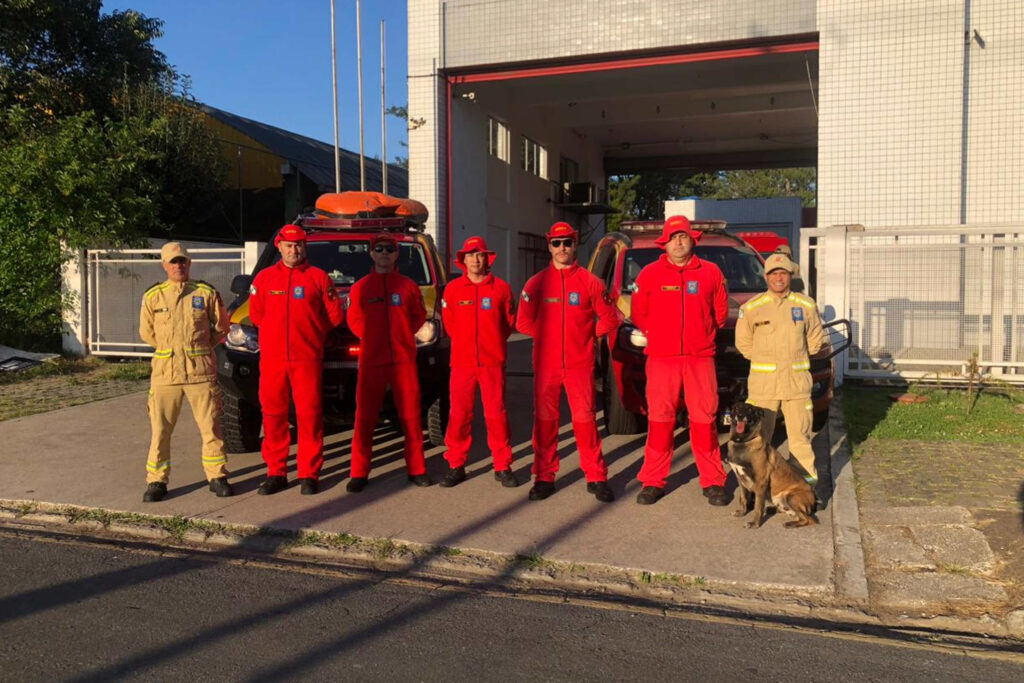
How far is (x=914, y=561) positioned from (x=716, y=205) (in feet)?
72.8

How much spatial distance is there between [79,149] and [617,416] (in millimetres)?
10586

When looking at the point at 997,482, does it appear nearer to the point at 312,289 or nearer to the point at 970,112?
the point at 312,289

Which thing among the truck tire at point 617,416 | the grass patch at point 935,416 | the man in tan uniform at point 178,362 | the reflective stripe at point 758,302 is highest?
the reflective stripe at point 758,302

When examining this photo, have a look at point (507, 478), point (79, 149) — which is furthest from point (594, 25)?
point (507, 478)

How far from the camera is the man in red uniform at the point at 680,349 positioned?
5.84 m

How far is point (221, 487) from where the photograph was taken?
20.5 ft

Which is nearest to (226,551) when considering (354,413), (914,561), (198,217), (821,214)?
(354,413)

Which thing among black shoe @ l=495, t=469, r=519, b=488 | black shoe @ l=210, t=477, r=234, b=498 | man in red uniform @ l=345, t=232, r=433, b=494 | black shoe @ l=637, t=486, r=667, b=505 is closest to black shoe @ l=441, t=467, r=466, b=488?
man in red uniform @ l=345, t=232, r=433, b=494

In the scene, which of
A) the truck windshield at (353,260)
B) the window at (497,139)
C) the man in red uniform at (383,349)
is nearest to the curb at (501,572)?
the man in red uniform at (383,349)

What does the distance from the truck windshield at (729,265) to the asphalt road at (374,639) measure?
4.46 meters

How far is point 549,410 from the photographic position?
6160mm

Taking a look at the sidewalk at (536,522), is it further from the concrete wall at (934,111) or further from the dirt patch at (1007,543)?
the concrete wall at (934,111)

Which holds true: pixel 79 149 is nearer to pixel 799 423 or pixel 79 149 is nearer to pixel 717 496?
pixel 717 496

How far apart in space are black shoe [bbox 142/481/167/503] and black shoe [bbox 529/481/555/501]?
2.59 meters
